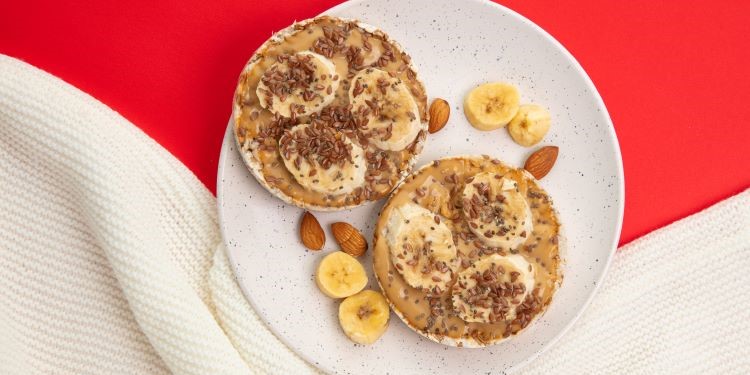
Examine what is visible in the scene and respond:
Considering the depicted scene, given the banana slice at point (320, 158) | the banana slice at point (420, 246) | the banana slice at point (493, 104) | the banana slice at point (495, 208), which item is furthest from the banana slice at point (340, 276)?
the banana slice at point (493, 104)

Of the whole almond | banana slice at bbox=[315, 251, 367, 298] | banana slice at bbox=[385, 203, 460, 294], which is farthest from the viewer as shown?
the whole almond

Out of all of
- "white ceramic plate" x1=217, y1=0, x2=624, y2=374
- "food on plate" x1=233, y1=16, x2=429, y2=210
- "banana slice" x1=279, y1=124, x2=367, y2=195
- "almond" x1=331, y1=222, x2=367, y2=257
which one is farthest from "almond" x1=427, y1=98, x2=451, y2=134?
"almond" x1=331, y1=222, x2=367, y2=257

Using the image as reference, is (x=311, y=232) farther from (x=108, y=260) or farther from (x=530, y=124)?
(x=530, y=124)

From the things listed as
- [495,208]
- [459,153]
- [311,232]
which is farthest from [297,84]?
[495,208]

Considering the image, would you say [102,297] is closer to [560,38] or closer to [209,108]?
[209,108]

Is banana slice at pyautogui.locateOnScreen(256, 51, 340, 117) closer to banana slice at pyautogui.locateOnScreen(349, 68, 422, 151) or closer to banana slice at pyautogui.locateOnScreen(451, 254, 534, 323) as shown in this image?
banana slice at pyautogui.locateOnScreen(349, 68, 422, 151)

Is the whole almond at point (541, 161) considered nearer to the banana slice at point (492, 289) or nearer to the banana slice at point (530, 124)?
the banana slice at point (530, 124)
